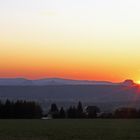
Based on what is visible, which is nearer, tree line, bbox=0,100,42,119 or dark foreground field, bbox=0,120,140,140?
→ dark foreground field, bbox=0,120,140,140

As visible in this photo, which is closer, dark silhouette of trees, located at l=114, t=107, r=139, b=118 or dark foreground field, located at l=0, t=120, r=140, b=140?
dark foreground field, located at l=0, t=120, r=140, b=140

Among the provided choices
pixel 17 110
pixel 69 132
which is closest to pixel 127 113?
pixel 17 110

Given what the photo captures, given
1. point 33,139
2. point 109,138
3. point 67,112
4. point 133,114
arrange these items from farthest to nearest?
point 67,112
point 133,114
point 109,138
point 33,139

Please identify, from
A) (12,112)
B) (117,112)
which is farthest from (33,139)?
(117,112)

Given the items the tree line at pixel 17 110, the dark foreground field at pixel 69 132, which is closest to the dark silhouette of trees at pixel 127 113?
the tree line at pixel 17 110

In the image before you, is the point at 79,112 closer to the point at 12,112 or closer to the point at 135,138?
the point at 12,112

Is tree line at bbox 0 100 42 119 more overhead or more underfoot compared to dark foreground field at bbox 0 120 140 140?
more overhead

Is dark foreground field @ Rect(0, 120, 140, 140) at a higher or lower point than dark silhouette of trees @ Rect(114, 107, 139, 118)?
lower

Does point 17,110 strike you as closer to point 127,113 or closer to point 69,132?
point 127,113

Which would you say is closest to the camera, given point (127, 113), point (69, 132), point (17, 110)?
point (69, 132)

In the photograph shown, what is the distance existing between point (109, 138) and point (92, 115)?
82.6m

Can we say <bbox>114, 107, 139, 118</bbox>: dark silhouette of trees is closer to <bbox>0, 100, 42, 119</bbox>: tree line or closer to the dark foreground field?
<bbox>0, 100, 42, 119</bbox>: tree line

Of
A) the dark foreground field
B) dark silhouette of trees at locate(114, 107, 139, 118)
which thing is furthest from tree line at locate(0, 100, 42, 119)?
the dark foreground field

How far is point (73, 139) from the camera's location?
39000 millimetres
